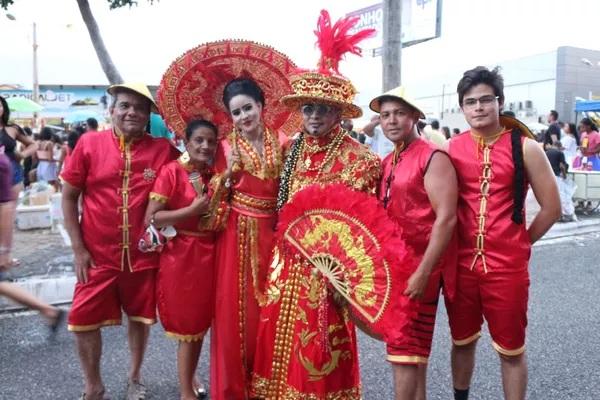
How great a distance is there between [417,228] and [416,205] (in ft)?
0.37

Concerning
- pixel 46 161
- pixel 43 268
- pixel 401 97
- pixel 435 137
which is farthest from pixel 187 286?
pixel 46 161

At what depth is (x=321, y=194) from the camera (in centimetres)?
254

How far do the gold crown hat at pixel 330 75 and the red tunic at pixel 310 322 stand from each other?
7.5 inches

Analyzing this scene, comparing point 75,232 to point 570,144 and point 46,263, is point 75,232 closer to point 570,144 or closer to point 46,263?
point 46,263

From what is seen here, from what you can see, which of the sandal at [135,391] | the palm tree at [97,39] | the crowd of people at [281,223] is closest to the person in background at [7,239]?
the crowd of people at [281,223]

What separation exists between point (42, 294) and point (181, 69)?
3376mm

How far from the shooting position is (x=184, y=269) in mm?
2865

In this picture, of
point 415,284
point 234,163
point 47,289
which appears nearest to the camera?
point 415,284

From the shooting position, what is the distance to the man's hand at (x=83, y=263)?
303 centimetres

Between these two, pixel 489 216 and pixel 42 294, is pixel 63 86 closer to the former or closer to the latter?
pixel 42 294

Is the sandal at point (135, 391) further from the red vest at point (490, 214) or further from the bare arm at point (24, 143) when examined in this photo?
the bare arm at point (24, 143)

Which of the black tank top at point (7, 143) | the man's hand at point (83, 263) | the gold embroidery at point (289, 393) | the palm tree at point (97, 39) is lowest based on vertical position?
the gold embroidery at point (289, 393)

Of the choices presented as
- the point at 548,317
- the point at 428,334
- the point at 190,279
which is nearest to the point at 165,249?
the point at 190,279

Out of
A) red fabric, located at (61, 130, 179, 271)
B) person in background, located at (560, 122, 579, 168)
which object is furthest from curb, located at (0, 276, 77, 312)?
person in background, located at (560, 122, 579, 168)
